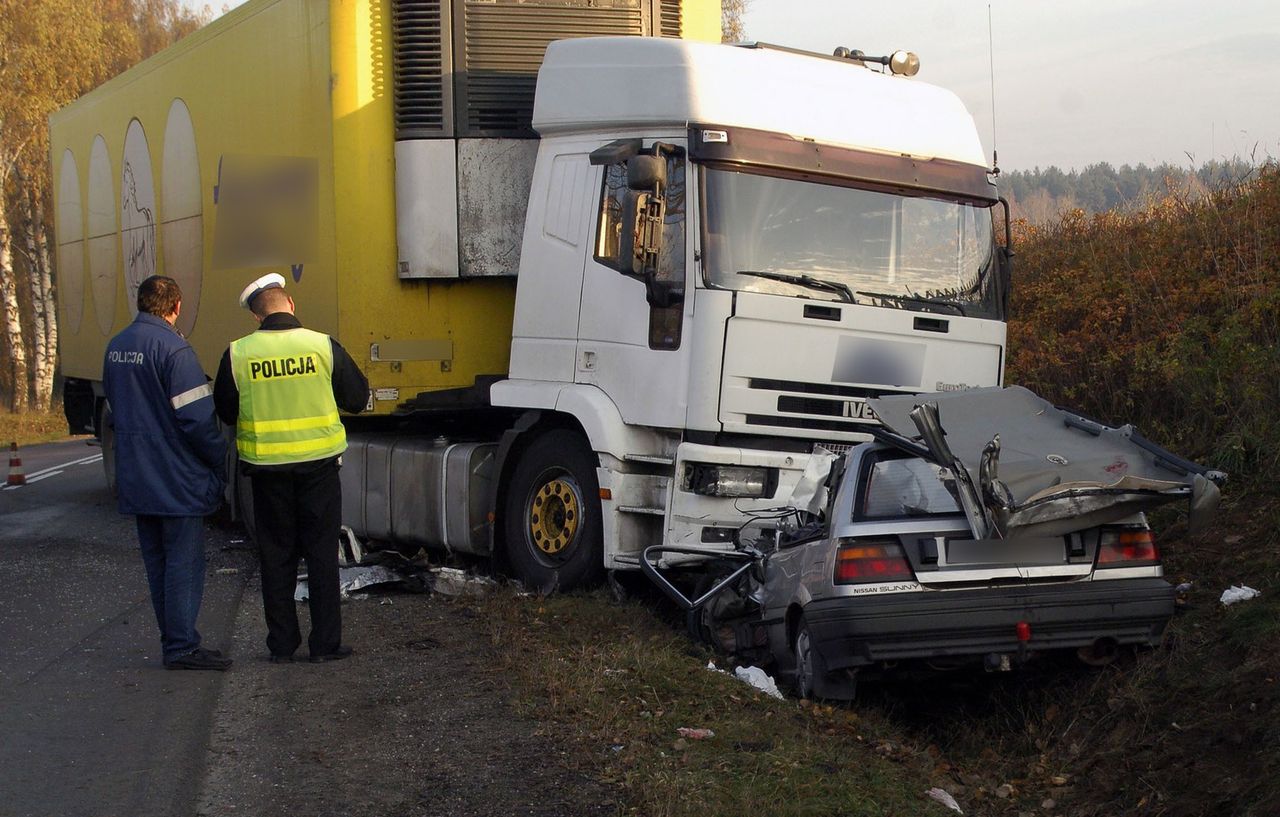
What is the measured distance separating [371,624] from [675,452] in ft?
6.74

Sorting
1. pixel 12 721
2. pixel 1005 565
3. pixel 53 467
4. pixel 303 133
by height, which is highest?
pixel 303 133

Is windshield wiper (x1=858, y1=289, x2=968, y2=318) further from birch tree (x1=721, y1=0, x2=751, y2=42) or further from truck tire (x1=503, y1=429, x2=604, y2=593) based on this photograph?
birch tree (x1=721, y1=0, x2=751, y2=42)

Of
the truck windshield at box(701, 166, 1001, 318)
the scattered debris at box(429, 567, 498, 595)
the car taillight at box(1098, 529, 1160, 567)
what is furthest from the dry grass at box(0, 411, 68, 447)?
the car taillight at box(1098, 529, 1160, 567)

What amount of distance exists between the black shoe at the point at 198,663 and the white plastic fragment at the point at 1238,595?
199 inches

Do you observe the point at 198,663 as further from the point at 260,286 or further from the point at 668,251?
the point at 668,251

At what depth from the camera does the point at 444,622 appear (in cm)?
836

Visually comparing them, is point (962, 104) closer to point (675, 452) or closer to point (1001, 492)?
point (675, 452)

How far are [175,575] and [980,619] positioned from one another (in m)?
3.87

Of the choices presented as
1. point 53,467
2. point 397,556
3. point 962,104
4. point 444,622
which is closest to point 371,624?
point 444,622

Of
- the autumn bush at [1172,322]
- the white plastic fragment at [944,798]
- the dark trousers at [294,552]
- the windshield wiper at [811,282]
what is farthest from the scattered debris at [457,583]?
the autumn bush at [1172,322]

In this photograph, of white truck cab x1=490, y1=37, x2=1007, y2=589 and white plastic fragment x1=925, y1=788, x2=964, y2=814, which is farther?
white truck cab x1=490, y1=37, x2=1007, y2=589

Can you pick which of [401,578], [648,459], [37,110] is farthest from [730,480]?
[37,110]

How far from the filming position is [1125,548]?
6617mm

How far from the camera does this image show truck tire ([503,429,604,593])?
347 inches
